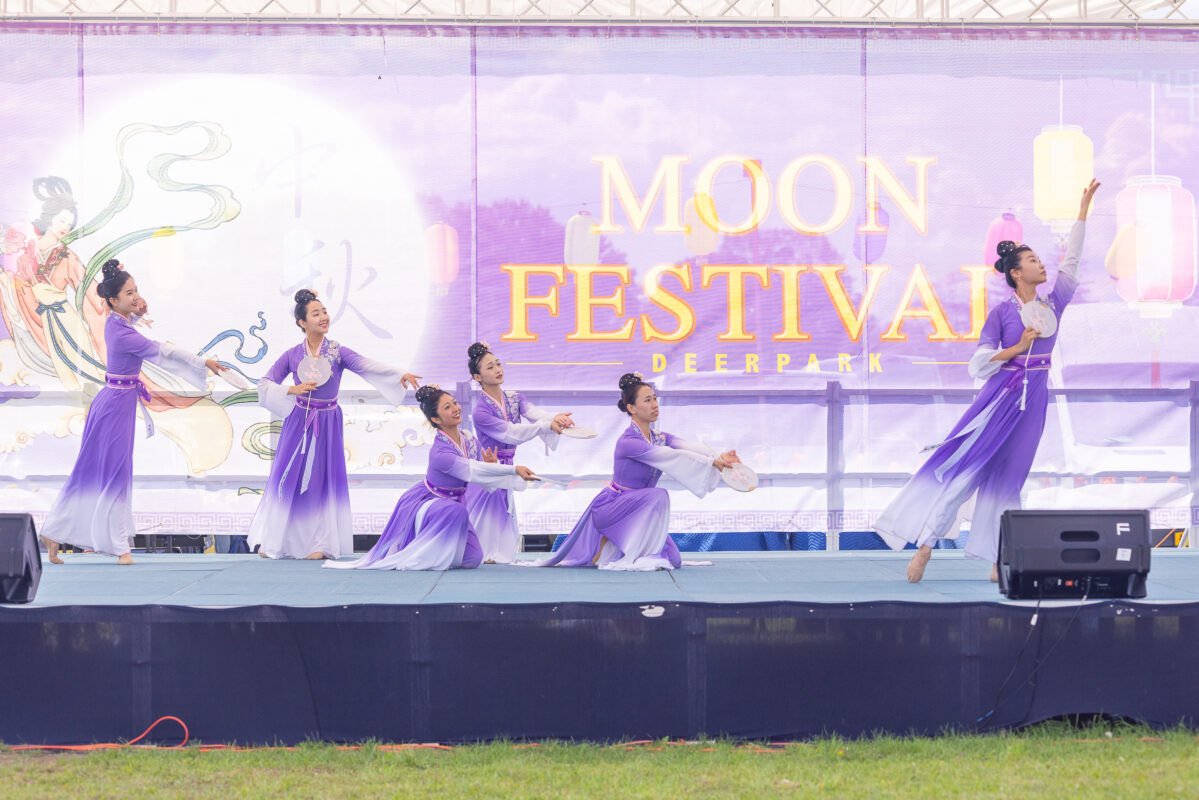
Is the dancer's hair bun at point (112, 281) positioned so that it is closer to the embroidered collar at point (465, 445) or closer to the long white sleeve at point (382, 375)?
the long white sleeve at point (382, 375)

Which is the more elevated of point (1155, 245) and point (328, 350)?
point (1155, 245)

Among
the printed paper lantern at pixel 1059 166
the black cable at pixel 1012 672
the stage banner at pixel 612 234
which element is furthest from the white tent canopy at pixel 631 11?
the black cable at pixel 1012 672

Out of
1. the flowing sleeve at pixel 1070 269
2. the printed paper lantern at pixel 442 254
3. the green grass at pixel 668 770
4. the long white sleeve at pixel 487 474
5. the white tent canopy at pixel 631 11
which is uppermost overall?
the white tent canopy at pixel 631 11

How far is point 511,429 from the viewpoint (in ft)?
17.8

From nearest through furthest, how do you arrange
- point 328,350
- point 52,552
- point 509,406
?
point 52,552, point 509,406, point 328,350

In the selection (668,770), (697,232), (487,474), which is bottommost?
(668,770)

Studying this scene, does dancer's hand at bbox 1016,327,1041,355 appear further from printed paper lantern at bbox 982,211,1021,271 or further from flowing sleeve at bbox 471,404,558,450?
flowing sleeve at bbox 471,404,558,450

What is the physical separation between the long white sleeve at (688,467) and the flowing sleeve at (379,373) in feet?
4.52

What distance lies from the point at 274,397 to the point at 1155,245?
4.44m

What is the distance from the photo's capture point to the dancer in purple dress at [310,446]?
575 cm

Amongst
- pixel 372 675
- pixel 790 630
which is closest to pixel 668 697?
pixel 790 630

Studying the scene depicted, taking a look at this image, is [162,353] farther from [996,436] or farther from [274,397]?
[996,436]

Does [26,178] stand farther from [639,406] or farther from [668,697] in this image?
[668,697]

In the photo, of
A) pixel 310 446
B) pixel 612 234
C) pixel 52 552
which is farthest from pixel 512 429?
pixel 52 552
